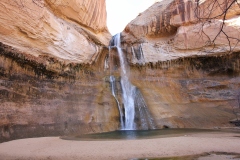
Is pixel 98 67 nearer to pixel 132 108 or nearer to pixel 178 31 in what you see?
pixel 132 108

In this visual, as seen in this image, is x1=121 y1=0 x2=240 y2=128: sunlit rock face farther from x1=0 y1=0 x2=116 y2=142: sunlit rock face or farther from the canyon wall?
x1=0 y1=0 x2=116 y2=142: sunlit rock face

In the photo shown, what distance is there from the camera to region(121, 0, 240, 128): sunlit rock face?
1454cm

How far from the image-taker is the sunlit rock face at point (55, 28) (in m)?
9.60

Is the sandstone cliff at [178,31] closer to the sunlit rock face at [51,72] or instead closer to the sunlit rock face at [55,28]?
the sunlit rock face at [55,28]

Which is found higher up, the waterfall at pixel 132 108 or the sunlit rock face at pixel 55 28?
the sunlit rock face at pixel 55 28

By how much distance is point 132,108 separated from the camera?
15102 mm

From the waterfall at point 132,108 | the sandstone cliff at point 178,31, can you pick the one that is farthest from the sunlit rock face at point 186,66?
the waterfall at point 132,108

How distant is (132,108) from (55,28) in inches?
305

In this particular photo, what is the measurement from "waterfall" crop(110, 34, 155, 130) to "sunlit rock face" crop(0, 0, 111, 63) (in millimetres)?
3219

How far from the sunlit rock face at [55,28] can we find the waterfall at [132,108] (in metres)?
3.22

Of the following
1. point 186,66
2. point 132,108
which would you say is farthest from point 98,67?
point 186,66

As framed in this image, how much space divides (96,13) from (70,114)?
10.3 m

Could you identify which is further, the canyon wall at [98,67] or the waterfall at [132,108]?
the waterfall at [132,108]

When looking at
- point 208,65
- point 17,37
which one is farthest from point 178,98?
point 17,37
